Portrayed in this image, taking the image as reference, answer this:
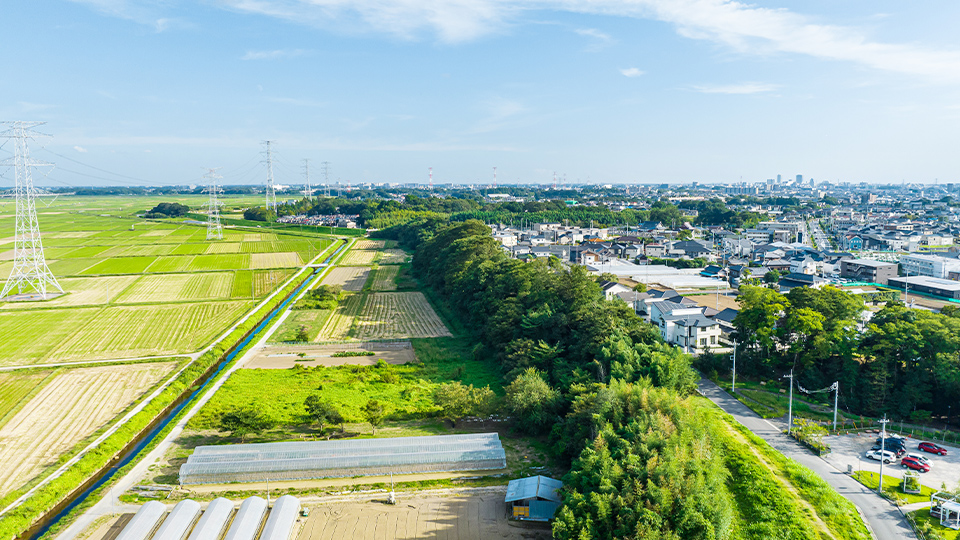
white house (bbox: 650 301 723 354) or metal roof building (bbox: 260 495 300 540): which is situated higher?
white house (bbox: 650 301 723 354)

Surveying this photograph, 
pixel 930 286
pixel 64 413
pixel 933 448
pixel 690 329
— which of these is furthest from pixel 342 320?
pixel 930 286

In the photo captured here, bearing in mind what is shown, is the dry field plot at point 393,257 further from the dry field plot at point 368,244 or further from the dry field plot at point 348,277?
the dry field plot at point 348,277

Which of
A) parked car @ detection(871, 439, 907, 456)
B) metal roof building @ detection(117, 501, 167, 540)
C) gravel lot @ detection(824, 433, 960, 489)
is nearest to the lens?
metal roof building @ detection(117, 501, 167, 540)

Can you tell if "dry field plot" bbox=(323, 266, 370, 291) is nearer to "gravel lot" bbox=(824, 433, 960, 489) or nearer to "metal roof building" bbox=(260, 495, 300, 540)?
"metal roof building" bbox=(260, 495, 300, 540)

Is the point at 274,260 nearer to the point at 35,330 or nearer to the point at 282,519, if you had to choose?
the point at 35,330

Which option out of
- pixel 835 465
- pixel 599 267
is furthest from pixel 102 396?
pixel 599 267

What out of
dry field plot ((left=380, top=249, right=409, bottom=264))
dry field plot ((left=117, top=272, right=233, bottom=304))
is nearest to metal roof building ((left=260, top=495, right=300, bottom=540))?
dry field plot ((left=117, top=272, right=233, bottom=304))

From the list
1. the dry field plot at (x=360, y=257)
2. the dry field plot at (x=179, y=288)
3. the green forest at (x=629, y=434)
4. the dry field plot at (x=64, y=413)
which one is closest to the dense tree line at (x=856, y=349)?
the green forest at (x=629, y=434)
